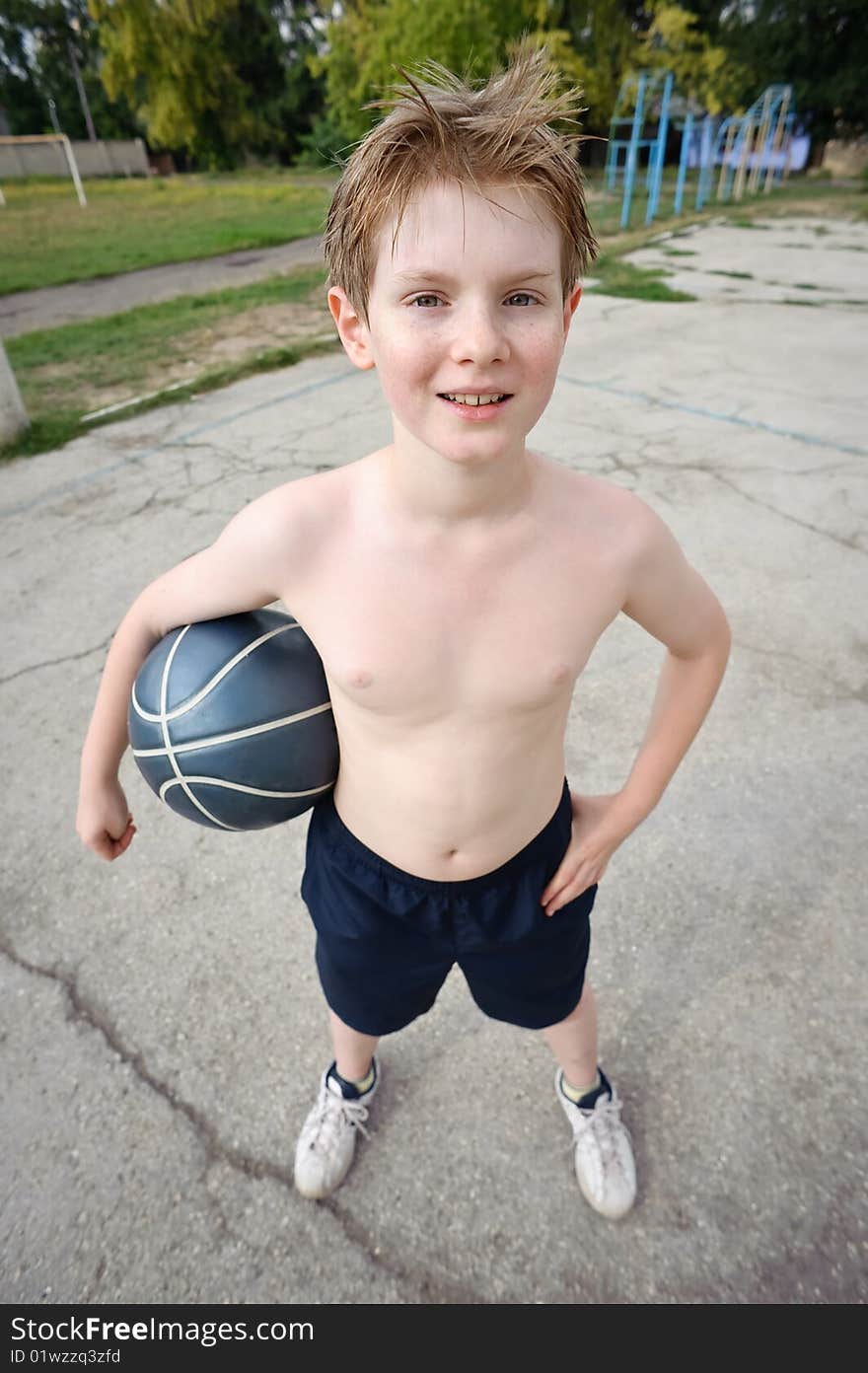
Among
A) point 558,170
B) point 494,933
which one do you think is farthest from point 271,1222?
point 558,170

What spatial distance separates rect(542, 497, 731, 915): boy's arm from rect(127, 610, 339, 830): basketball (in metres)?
0.46

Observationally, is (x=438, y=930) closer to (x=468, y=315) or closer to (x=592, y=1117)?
(x=592, y=1117)

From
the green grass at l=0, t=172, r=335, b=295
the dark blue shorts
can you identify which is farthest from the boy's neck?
the green grass at l=0, t=172, r=335, b=295

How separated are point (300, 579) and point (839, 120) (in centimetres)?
3057

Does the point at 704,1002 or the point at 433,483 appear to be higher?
the point at 433,483

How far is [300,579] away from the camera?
3.60ft

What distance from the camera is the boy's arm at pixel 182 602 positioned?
1.08 m

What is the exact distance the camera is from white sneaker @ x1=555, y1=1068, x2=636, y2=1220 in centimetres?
150

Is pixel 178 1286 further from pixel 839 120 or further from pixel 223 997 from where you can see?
pixel 839 120

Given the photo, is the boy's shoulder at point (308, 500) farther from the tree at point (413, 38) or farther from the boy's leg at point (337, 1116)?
the tree at point (413, 38)

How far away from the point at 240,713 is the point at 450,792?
37 cm

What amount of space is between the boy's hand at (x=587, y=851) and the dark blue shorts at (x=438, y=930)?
21mm

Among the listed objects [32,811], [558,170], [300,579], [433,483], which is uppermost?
[558,170]

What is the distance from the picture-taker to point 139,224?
17062 millimetres
